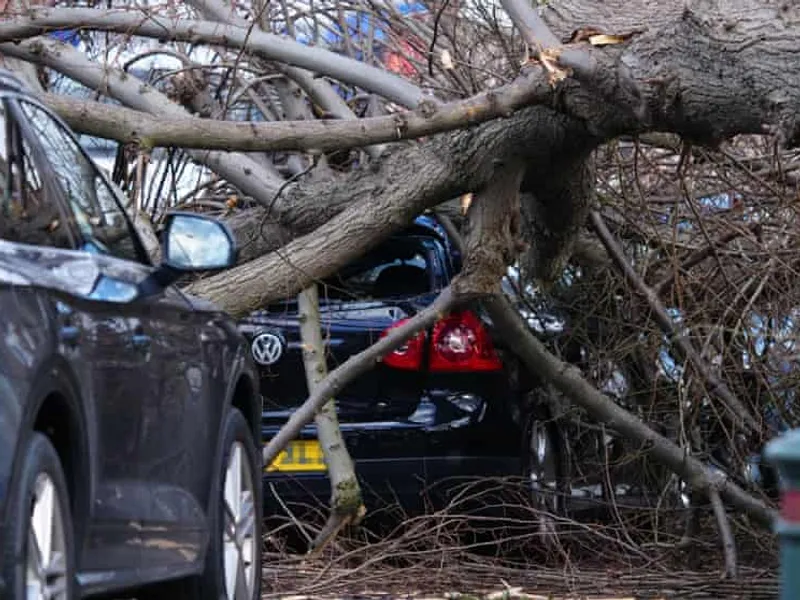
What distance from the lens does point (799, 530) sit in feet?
6.84

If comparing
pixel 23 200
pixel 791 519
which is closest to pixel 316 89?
pixel 23 200

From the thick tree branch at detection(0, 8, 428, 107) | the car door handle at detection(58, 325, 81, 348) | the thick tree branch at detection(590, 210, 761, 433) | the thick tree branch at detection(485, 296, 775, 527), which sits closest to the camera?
the car door handle at detection(58, 325, 81, 348)

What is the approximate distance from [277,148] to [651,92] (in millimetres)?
1486

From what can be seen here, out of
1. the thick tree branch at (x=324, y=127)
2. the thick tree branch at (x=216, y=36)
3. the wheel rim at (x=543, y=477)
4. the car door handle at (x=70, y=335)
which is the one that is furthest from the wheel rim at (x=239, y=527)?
the thick tree branch at (x=216, y=36)

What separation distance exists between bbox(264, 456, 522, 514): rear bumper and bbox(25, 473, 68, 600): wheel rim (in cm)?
449

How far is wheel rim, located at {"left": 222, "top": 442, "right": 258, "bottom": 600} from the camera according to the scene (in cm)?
555

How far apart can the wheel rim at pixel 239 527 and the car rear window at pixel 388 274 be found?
2815mm

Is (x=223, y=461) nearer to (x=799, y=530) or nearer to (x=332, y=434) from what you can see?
(x=332, y=434)

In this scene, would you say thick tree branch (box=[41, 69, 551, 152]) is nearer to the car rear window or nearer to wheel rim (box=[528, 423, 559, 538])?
the car rear window

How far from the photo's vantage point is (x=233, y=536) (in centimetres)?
565

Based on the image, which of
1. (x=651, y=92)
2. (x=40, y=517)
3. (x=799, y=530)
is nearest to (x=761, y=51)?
(x=651, y=92)

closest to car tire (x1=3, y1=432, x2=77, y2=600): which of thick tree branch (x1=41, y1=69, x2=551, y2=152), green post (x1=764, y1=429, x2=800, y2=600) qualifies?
green post (x1=764, y1=429, x2=800, y2=600)

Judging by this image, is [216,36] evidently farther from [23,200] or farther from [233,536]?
[23,200]

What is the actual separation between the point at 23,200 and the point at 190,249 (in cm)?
78
